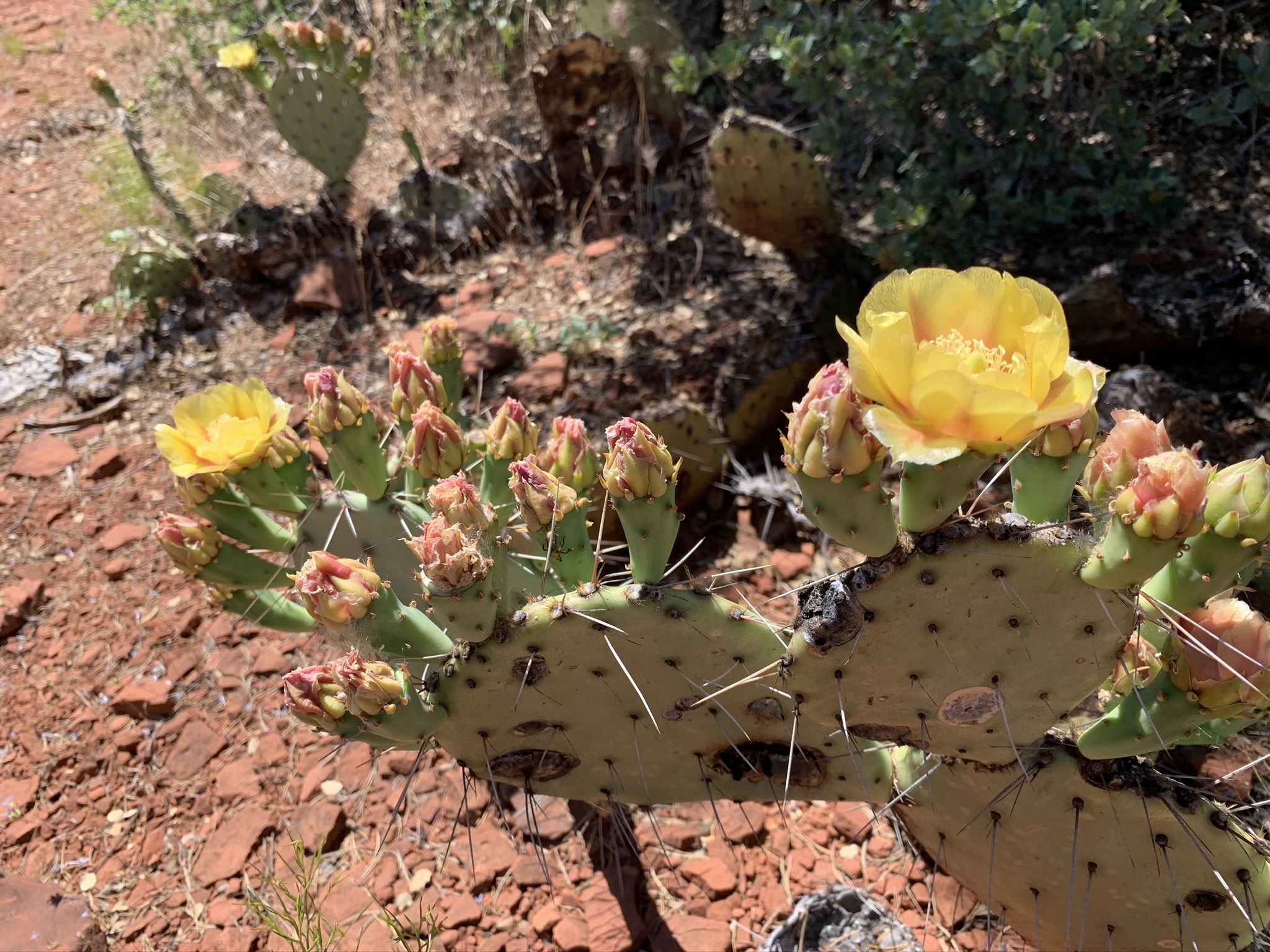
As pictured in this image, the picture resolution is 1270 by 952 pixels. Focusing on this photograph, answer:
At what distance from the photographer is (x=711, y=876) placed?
1827 mm

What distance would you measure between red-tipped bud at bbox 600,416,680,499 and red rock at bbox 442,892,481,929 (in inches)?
46.7

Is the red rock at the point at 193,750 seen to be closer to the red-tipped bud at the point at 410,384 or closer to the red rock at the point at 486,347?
the red-tipped bud at the point at 410,384

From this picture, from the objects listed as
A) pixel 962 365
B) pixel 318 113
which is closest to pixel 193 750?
pixel 962 365

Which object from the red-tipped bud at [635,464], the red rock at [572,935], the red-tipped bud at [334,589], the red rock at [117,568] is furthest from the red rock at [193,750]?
the red-tipped bud at [635,464]

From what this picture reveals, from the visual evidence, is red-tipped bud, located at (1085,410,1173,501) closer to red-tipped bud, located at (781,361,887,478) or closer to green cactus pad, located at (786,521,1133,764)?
green cactus pad, located at (786,521,1133,764)

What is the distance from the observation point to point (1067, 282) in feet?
9.39

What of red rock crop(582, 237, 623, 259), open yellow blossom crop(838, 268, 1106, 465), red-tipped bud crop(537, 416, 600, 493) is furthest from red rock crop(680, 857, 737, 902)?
red rock crop(582, 237, 623, 259)

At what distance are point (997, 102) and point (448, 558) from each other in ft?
9.11

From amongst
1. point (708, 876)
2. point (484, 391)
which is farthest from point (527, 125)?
point (708, 876)

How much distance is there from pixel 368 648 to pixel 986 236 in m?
2.74

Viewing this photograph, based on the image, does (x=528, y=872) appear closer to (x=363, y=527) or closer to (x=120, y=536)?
(x=363, y=527)

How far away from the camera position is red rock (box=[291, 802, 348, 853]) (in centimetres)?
199

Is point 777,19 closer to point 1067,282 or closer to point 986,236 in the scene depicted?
point 986,236

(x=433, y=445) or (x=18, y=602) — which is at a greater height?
(x=433, y=445)
